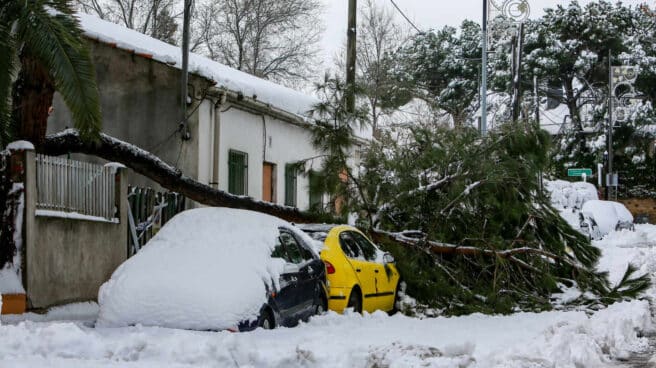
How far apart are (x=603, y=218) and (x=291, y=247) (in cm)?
3211

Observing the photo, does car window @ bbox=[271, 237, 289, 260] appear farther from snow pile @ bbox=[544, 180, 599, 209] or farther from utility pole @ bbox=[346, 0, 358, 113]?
snow pile @ bbox=[544, 180, 599, 209]

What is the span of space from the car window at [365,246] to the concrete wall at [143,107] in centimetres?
620

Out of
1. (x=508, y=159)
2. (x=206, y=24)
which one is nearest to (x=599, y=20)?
(x=206, y=24)

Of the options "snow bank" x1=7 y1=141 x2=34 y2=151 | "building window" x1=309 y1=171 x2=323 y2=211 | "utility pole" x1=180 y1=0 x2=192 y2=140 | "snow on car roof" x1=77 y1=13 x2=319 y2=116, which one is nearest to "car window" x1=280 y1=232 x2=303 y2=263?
"building window" x1=309 y1=171 x2=323 y2=211

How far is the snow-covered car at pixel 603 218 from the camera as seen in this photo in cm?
3844

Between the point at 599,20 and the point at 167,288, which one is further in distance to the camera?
the point at 599,20

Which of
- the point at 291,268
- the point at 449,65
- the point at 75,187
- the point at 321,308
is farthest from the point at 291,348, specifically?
the point at 449,65

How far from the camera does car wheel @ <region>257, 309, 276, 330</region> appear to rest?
10.3 m

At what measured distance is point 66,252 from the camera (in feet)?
46.7

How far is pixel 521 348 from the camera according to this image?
9.17 metres

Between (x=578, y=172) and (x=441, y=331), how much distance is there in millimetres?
35609

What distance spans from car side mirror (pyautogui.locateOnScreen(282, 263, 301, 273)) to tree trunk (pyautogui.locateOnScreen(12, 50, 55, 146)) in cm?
518

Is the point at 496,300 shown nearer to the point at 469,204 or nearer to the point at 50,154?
the point at 469,204

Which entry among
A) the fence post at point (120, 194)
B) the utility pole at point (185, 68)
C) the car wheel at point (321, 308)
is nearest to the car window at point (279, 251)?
the car wheel at point (321, 308)
